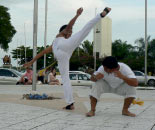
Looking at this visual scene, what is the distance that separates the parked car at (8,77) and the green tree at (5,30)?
41.6 meters

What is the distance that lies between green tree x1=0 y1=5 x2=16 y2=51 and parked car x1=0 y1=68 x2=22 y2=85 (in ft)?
136

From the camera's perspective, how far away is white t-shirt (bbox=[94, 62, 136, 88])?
7.17 metres

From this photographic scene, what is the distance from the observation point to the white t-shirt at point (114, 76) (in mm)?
7172

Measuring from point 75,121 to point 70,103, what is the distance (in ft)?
5.70

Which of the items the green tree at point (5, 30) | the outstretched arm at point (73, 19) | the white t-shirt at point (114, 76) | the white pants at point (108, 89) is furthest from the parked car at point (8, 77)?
the green tree at point (5, 30)

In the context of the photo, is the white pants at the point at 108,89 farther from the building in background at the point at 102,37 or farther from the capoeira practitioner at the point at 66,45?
the building in background at the point at 102,37

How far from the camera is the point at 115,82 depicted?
7375 mm

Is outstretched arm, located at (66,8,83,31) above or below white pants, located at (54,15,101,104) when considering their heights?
above

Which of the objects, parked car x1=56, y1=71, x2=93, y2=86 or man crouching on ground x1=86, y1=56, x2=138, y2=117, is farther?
parked car x1=56, y1=71, x2=93, y2=86

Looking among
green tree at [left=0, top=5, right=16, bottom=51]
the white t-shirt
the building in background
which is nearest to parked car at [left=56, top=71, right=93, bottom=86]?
the building in background

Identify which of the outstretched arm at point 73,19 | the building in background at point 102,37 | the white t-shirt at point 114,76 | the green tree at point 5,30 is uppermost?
the green tree at point 5,30

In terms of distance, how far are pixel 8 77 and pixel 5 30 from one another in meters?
43.0

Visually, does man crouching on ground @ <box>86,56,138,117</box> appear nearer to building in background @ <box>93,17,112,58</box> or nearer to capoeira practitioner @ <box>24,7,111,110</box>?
capoeira practitioner @ <box>24,7,111,110</box>

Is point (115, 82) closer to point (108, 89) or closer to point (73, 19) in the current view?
point (108, 89)
